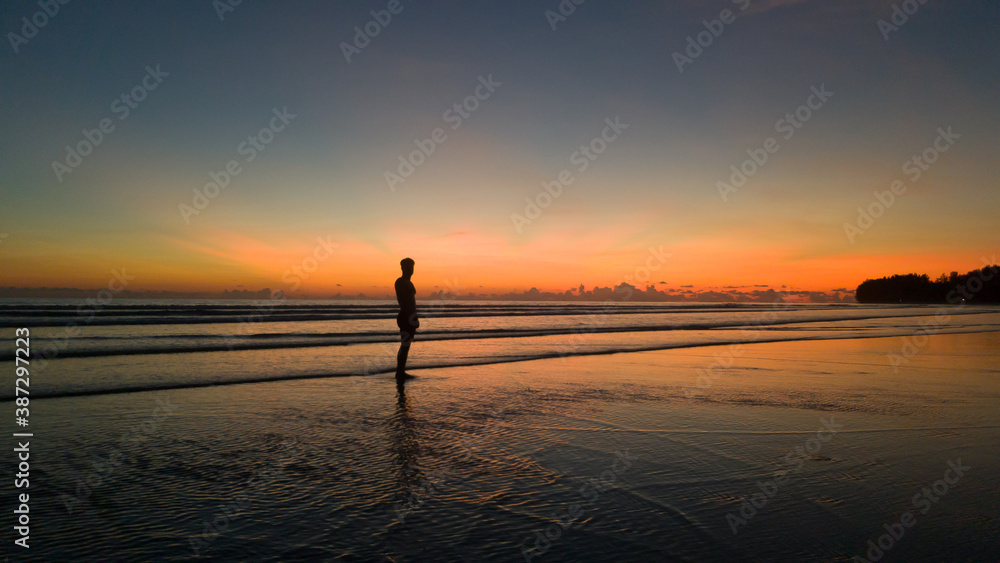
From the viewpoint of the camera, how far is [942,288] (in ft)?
350

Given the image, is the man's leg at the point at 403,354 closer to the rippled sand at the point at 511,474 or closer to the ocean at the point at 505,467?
the ocean at the point at 505,467

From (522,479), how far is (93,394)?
8471 mm

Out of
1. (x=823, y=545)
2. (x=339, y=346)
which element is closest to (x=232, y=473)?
(x=823, y=545)

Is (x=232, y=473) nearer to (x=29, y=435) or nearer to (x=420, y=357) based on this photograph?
(x=29, y=435)

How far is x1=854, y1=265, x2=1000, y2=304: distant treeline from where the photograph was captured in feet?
337
